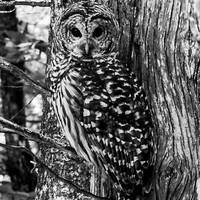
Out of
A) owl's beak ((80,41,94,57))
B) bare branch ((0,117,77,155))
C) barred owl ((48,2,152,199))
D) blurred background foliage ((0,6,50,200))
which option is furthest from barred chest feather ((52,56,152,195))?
blurred background foliage ((0,6,50,200))

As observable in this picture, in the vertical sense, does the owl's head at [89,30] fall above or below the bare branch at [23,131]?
above

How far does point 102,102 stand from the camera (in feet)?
9.59

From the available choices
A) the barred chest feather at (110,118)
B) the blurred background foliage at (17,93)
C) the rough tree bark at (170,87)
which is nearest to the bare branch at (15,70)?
the barred chest feather at (110,118)

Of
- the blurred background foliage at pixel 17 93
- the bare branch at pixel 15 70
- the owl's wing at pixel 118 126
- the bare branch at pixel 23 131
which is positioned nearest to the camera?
the bare branch at pixel 23 131

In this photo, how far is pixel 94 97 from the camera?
2.93 meters

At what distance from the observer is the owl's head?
2926 millimetres

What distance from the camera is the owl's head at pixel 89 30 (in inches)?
115

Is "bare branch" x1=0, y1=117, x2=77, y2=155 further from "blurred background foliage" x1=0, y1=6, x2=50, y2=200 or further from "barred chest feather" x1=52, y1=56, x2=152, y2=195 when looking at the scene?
"blurred background foliage" x1=0, y1=6, x2=50, y2=200

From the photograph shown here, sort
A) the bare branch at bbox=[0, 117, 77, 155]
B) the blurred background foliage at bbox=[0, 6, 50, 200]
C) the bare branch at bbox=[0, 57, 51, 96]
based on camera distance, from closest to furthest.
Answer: the bare branch at bbox=[0, 117, 77, 155] → the bare branch at bbox=[0, 57, 51, 96] → the blurred background foliage at bbox=[0, 6, 50, 200]

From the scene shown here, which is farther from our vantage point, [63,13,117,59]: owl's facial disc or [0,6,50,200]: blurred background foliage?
[0,6,50,200]: blurred background foliage

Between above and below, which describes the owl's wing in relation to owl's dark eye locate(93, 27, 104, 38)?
below

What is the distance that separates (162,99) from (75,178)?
76cm

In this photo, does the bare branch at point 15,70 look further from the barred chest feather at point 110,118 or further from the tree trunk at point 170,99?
the tree trunk at point 170,99

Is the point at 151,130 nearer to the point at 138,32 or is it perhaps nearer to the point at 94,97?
the point at 94,97
